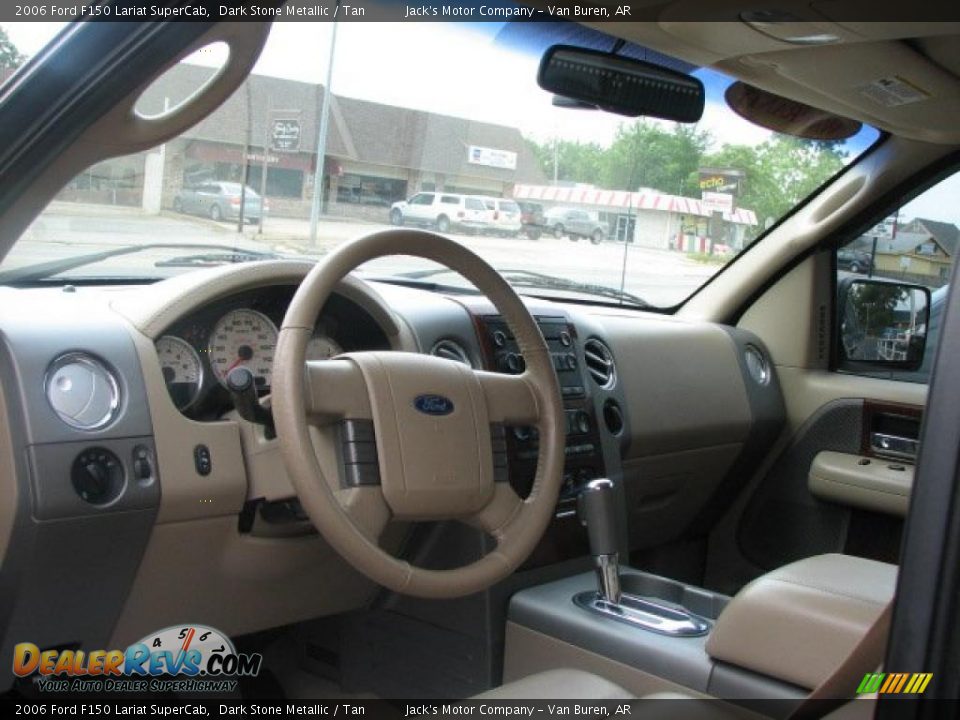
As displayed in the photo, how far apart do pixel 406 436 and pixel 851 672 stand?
3.35 ft

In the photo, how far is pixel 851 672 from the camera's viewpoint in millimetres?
1055

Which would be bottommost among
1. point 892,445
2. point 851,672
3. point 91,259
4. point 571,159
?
point 892,445

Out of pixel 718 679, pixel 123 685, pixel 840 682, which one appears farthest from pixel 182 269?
pixel 840 682

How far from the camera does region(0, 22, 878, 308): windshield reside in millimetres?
2395

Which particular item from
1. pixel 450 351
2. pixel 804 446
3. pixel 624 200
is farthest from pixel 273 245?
pixel 804 446

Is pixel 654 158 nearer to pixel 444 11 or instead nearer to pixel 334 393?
pixel 444 11

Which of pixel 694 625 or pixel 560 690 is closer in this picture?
pixel 560 690

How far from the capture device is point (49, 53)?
4.25 ft

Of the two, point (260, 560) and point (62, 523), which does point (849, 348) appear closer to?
point (260, 560)

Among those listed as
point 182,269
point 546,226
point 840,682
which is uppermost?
point 546,226

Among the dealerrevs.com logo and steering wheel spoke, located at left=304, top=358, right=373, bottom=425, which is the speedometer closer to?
steering wheel spoke, located at left=304, top=358, right=373, bottom=425

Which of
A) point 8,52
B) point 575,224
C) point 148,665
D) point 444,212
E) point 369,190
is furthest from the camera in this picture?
point 575,224

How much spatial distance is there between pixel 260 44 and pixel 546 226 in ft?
7.40

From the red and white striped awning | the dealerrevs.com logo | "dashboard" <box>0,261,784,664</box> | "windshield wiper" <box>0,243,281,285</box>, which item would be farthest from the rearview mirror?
the dealerrevs.com logo
